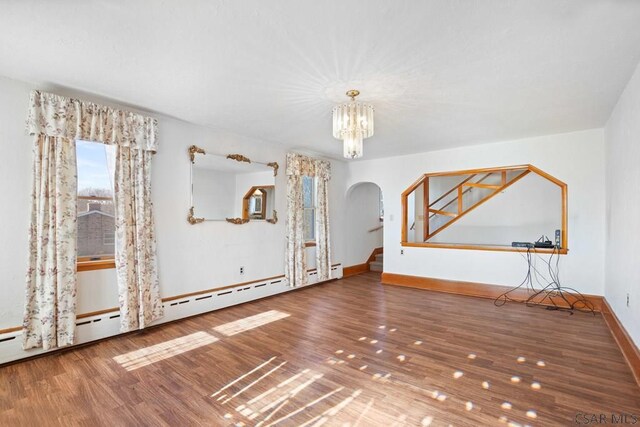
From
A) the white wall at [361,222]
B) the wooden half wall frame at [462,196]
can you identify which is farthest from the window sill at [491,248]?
the white wall at [361,222]

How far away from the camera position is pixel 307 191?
5.87m

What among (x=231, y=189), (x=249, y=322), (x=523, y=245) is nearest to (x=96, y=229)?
(x=231, y=189)

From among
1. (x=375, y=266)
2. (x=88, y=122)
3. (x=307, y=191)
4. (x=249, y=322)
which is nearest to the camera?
(x=88, y=122)

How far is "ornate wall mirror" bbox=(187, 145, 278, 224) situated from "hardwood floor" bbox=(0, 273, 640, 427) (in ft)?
4.89

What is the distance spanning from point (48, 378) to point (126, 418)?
3.58 feet

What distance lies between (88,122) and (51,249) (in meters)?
1.30

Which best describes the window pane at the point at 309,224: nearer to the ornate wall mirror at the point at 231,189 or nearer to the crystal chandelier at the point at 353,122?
the ornate wall mirror at the point at 231,189

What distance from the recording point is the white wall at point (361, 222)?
6.87 metres

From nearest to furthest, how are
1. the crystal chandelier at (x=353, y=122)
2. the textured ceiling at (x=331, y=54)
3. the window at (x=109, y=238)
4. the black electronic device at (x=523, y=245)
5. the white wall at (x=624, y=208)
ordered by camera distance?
the textured ceiling at (x=331, y=54)
the white wall at (x=624, y=208)
the crystal chandelier at (x=353, y=122)
the window at (x=109, y=238)
the black electronic device at (x=523, y=245)

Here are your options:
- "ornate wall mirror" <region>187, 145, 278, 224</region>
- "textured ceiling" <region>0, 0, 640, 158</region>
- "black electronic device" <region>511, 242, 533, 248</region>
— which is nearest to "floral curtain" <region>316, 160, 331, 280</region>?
"ornate wall mirror" <region>187, 145, 278, 224</region>

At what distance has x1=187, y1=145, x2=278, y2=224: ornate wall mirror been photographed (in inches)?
161

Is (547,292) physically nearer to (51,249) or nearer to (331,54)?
(331,54)

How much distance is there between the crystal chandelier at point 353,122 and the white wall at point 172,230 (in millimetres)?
2196

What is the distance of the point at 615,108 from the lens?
11.0ft
